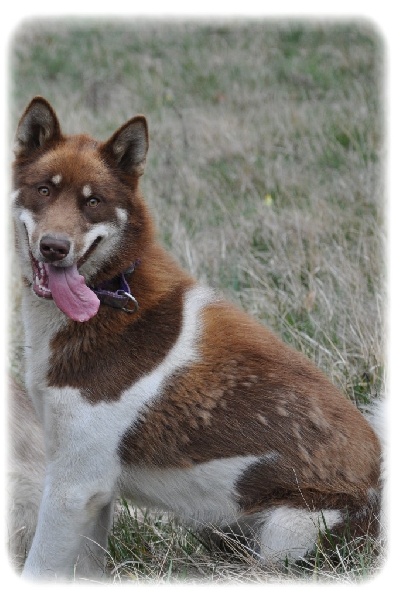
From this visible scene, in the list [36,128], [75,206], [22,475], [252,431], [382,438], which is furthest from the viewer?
[22,475]

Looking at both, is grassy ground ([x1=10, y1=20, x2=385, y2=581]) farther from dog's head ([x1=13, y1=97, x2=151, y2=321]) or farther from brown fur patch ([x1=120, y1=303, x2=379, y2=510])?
dog's head ([x1=13, y1=97, x2=151, y2=321])

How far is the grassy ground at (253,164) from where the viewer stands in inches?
210

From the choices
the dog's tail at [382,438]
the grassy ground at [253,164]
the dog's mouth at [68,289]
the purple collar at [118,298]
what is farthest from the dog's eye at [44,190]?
the dog's tail at [382,438]

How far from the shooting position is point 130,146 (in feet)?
13.4

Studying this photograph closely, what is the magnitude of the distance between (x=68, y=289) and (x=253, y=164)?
5008 mm

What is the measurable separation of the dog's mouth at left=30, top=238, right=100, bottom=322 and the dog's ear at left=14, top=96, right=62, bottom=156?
51cm

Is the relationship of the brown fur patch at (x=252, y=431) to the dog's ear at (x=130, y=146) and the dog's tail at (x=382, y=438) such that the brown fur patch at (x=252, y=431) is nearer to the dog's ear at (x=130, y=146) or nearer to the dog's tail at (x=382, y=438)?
the dog's tail at (x=382, y=438)

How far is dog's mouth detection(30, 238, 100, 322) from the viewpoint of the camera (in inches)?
151

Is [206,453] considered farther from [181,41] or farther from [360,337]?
[181,41]

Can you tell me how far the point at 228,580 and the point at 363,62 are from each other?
24.8 ft

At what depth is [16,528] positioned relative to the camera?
4.29m

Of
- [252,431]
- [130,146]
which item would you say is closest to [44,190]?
[130,146]

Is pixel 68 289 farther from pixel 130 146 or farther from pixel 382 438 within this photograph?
pixel 382 438

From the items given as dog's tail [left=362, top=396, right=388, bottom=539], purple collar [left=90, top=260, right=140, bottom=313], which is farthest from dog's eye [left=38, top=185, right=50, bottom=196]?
dog's tail [left=362, top=396, right=388, bottom=539]
